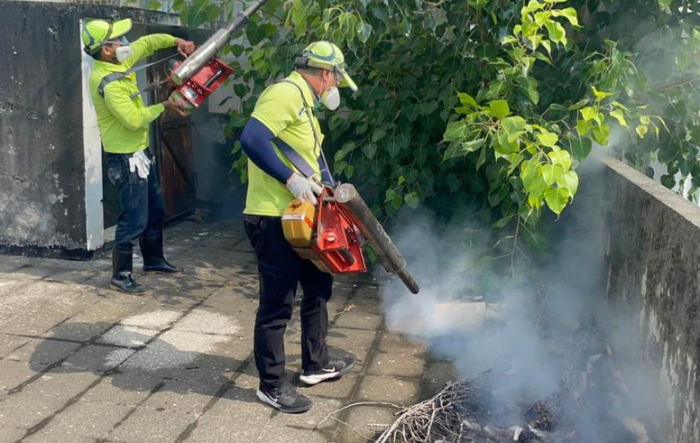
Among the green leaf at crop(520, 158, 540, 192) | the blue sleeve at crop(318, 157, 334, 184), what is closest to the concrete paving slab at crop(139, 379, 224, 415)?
the blue sleeve at crop(318, 157, 334, 184)

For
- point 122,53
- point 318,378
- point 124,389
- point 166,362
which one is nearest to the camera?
point 124,389

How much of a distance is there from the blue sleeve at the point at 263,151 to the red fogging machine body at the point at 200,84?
2.13 m

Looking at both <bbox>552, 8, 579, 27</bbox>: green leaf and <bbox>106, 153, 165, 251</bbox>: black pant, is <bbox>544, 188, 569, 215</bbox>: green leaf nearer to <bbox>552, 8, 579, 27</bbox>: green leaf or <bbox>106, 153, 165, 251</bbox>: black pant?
<bbox>552, 8, 579, 27</bbox>: green leaf

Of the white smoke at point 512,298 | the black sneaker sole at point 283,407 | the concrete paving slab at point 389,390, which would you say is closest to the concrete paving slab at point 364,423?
the concrete paving slab at point 389,390

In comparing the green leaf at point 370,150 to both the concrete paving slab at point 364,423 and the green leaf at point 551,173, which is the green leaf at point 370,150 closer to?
the green leaf at point 551,173

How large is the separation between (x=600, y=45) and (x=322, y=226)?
302 centimetres

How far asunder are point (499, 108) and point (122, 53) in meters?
3.01

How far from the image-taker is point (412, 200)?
572cm

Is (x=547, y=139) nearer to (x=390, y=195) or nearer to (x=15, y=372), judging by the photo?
(x=390, y=195)

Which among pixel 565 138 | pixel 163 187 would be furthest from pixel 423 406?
pixel 163 187

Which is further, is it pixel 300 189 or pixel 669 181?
pixel 669 181

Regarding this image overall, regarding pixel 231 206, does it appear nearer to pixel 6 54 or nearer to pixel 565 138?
pixel 6 54

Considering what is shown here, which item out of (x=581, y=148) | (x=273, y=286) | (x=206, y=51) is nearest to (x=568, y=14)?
(x=581, y=148)

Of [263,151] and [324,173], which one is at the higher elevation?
[263,151]
